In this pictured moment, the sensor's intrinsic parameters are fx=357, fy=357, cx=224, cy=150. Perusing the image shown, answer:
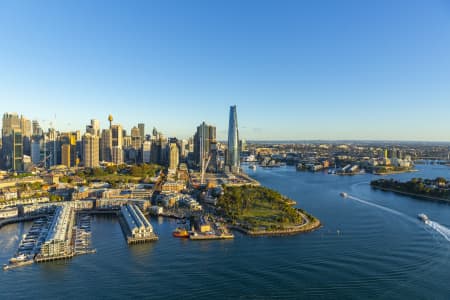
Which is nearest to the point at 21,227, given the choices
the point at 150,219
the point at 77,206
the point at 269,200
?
the point at 77,206

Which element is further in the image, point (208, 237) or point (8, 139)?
point (8, 139)

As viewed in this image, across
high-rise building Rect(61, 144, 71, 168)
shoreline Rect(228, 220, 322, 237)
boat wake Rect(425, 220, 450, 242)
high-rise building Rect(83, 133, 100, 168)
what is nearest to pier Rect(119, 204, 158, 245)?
shoreline Rect(228, 220, 322, 237)

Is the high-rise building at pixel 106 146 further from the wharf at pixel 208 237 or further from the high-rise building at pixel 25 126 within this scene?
the wharf at pixel 208 237

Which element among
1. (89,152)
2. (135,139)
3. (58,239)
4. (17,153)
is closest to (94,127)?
(135,139)

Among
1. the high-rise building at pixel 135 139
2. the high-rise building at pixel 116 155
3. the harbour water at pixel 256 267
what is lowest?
the harbour water at pixel 256 267

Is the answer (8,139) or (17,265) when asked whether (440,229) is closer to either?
(17,265)

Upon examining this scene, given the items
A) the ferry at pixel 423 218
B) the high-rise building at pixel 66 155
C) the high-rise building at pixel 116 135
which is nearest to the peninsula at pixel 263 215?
the ferry at pixel 423 218
